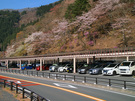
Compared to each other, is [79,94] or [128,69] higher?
[128,69]

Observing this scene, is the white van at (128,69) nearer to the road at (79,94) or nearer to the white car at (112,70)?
the white car at (112,70)

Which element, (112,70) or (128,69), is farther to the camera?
(112,70)

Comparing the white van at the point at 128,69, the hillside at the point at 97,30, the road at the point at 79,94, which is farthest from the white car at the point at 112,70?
the hillside at the point at 97,30

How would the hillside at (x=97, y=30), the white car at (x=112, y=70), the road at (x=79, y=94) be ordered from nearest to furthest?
the road at (x=79, y=94) → the white car at (x=112, y=70) → the hillside at (x=97, y=30)

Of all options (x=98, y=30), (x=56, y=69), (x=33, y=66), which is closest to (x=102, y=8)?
(x=98, y=30)

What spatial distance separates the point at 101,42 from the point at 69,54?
17.0 metres

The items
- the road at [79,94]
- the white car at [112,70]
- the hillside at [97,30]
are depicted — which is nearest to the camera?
the road at [79,94]

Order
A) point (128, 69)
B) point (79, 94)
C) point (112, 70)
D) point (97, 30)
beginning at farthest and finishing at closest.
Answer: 1. point (97, 30)
2. point (112, 70)
3. point (128, 69)
4. point (79, 94)

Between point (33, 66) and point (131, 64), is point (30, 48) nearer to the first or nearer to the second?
point (33, 66)

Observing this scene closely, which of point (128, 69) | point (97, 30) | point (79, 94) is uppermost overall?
point (97, 30)

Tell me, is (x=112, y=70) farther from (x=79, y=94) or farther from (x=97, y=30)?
(x=97, y=30)

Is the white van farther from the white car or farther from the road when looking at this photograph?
the road

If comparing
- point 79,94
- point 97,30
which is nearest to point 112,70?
point 79,94

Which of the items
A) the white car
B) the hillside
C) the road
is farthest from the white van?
the hillside
